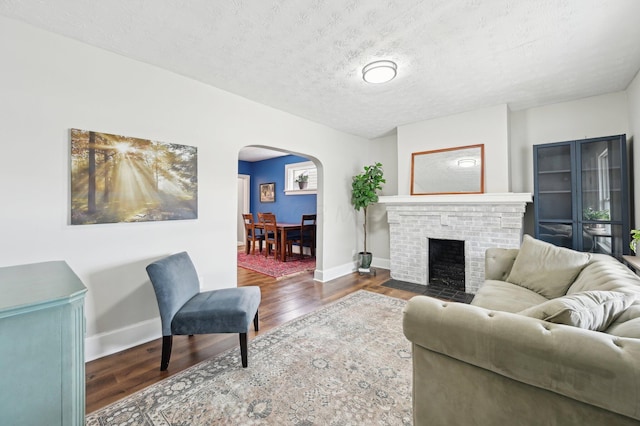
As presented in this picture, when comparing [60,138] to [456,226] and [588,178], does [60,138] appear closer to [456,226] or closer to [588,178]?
[456,226]

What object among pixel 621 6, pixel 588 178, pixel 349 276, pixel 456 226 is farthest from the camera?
pixel 349 276

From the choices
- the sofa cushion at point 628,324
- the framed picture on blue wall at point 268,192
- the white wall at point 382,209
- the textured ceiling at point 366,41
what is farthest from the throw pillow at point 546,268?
the framed picture on blue wall at point 268,192

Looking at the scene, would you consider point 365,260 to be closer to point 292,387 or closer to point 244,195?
point 292,387

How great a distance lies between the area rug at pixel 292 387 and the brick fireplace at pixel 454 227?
1796mm

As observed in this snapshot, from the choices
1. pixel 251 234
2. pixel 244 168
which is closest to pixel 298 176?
pixel 251 234

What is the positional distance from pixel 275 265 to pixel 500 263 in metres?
3.66

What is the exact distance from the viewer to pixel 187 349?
222 centimetres

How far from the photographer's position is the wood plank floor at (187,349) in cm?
177

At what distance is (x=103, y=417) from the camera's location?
59.2 inches

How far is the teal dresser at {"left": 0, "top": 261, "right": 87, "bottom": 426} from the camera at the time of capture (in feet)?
3.33

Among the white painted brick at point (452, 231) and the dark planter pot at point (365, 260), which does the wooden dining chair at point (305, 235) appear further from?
the white painted brick at point (452, 231)

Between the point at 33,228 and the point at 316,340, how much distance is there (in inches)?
88.9

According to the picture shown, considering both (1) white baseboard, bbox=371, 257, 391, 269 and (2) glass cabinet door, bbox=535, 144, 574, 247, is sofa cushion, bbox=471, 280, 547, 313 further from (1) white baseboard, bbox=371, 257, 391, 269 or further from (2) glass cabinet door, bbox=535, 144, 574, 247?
(1) white baseboard, bbox=371, 257, 391, 269

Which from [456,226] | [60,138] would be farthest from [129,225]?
[456,226]
